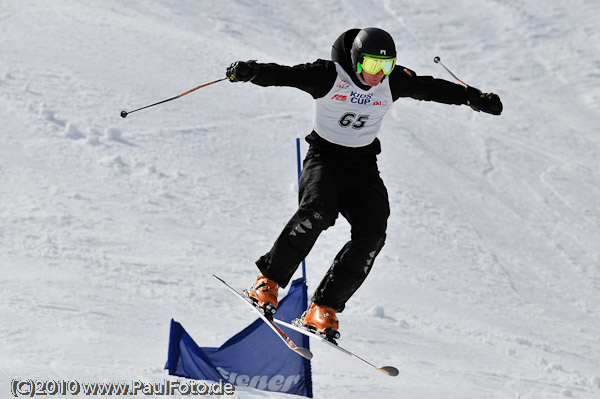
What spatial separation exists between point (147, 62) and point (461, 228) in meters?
7.85

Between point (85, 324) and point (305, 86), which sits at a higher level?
point (305, 86)

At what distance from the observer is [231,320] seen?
9523mm

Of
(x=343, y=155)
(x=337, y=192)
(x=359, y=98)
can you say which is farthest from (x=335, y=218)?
(x=359, y=98)

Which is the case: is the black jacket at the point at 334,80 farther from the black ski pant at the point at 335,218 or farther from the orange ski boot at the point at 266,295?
the orange ski boot at the point at 266,295

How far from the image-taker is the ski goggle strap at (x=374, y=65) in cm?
499

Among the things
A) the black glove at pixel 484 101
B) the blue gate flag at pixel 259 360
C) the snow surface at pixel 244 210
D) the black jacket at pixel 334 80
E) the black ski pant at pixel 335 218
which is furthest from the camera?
the snow surface at pixel 244 210

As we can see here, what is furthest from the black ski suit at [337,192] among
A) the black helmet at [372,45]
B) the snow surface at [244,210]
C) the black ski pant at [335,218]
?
the snow surface at [244,210]

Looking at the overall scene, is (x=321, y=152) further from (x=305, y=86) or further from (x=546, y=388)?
(x=546, y=388)

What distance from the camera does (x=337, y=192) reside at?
5273mm

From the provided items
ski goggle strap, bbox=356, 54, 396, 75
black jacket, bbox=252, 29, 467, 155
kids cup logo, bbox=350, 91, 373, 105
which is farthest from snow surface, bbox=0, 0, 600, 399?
ski goggle strap, bbox=356, 54, 396, 75

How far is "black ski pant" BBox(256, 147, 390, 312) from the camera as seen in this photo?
511cm

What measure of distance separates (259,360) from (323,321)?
2.11 metres

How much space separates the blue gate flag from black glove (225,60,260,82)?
2.74 m

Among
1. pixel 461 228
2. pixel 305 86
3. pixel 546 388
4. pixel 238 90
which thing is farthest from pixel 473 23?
pixel 305 86
